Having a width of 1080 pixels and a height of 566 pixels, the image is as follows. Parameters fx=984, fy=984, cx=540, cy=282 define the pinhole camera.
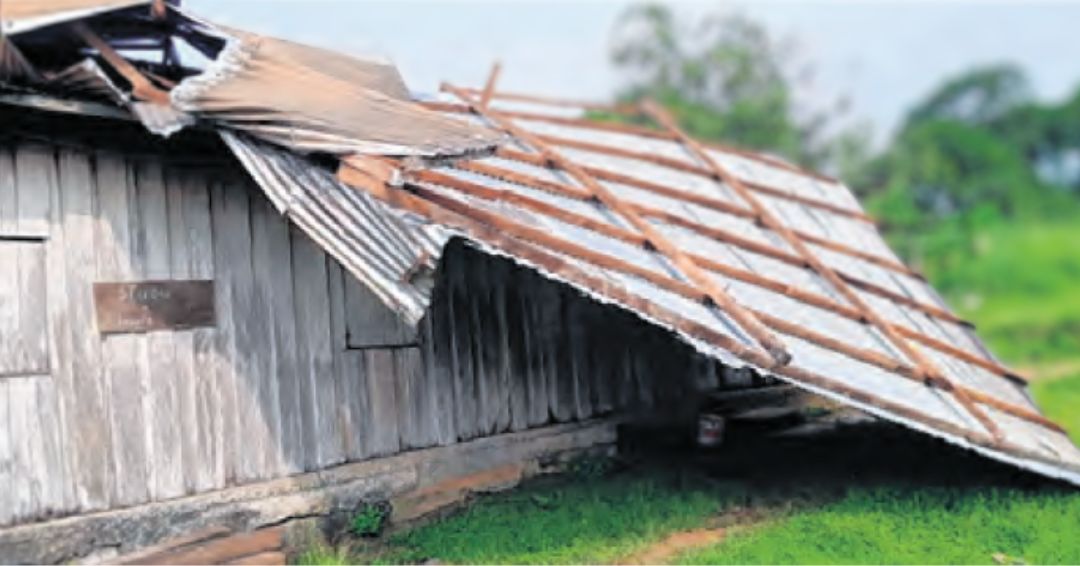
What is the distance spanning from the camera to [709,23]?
3784cm

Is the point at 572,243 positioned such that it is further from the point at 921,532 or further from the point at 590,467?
the point at 921,532

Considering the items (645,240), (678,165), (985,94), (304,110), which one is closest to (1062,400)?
(678,165)

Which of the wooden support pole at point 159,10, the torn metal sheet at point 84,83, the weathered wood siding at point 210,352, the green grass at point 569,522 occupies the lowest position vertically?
the green grass at point 569,522

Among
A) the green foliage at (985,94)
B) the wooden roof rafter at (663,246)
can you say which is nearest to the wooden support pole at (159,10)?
the wooden roof rafter at (663,246)

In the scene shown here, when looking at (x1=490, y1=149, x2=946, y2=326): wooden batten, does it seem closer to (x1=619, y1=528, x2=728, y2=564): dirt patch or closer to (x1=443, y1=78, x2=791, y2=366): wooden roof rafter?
(x1=443, y1=78, x2=791, y2=366): wooden roof rafter

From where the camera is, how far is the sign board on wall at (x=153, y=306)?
5.94 m

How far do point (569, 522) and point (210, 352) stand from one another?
9.44ft

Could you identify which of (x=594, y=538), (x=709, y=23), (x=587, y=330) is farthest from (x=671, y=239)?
(x=709, y=23)

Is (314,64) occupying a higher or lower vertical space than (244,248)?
higher

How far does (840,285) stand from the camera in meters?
8.70

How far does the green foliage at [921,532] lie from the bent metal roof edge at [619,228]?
1.39ft

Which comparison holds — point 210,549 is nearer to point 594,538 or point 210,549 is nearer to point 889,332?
point 594,538

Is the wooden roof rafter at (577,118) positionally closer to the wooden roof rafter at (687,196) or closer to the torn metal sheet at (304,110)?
the wooden roof rafter at (687,196)

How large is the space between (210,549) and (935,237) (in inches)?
1191
